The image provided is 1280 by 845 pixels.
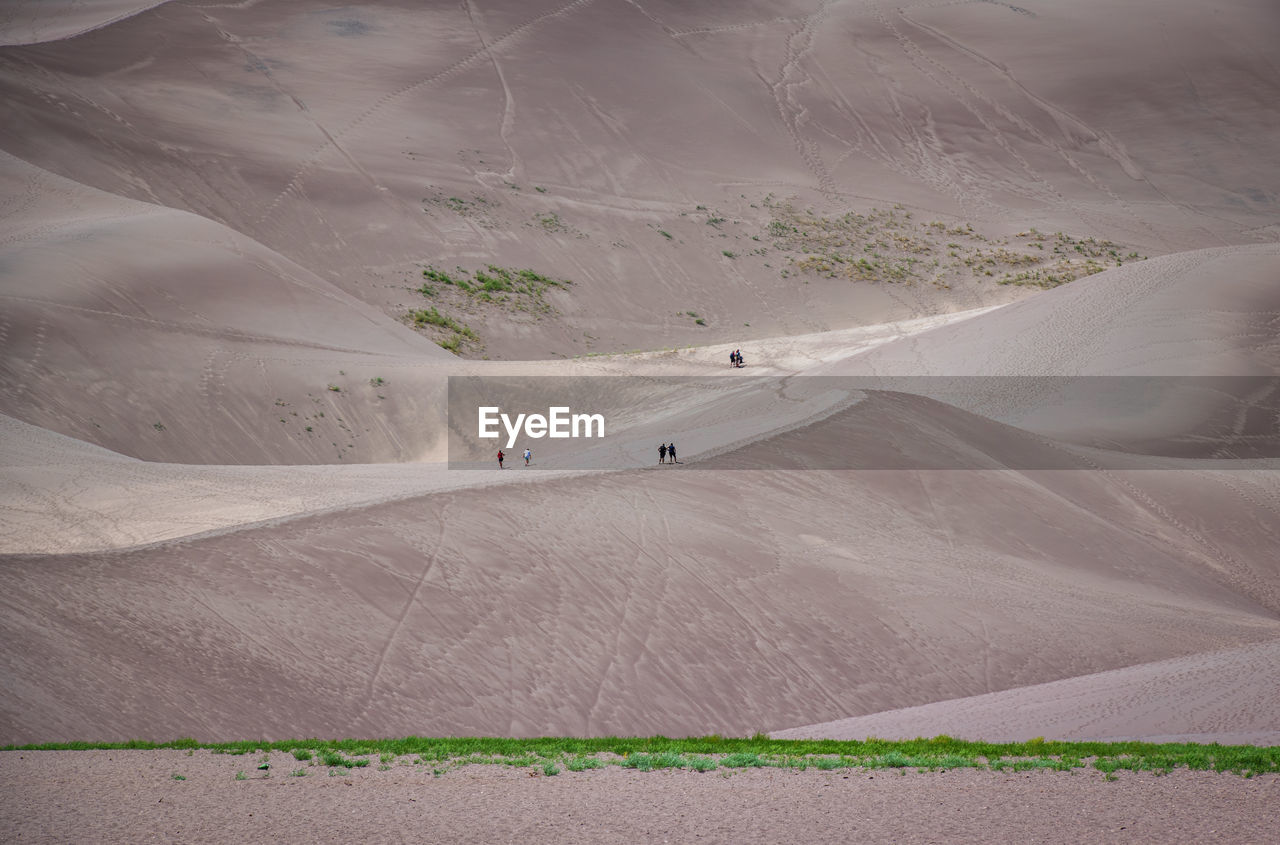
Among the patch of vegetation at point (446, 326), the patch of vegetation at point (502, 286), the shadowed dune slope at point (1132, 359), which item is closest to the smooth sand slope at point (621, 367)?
the shadowed dune slope at point (1132, 359)

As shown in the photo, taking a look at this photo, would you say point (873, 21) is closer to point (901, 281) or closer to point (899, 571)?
point (901, 281)

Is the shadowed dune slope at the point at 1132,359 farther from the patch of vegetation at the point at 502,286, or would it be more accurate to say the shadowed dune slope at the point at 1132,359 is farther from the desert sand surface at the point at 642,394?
the patch of vegetation at the point at 502,286

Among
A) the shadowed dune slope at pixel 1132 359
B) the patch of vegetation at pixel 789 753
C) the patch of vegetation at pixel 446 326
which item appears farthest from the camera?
the patch of vegetation at pixel 446 326

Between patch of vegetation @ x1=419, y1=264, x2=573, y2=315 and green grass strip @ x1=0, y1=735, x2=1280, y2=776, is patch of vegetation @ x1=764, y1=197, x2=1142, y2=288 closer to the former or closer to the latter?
patch of vegetation @ x1=419, y1=264, x2=573, y2=315

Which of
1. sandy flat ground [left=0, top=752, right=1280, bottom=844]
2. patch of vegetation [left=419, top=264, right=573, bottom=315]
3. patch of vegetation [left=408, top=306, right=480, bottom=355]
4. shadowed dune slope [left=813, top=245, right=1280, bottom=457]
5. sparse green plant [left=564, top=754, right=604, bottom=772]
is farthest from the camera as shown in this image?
patch of vegetation [left=419, top=264, right=573, bottom=315]

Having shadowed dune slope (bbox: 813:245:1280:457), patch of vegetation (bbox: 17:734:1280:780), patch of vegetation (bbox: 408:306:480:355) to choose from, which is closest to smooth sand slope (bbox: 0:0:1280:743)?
shadowed dune slope (bbox: 813:245:1280:457)

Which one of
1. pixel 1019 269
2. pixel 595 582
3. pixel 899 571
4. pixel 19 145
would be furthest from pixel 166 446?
pixel 1019 269
